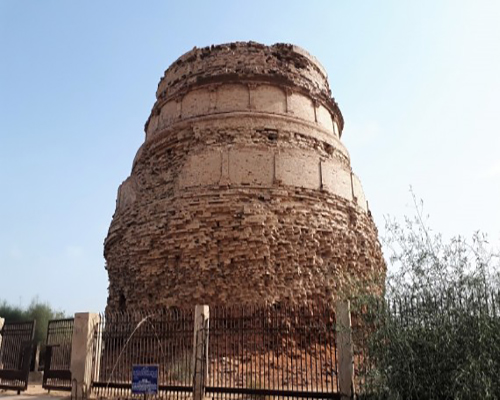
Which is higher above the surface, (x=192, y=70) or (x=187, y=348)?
(x=192, y=70)

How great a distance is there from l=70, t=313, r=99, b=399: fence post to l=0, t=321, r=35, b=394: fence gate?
2431 millimetres

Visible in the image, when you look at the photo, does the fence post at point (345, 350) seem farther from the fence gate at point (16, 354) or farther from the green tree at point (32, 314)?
the green tree at point (32, 314)

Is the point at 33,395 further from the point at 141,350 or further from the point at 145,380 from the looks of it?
the point at 145,380

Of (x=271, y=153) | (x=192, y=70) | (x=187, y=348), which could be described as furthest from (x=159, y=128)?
(x=187, y=348)

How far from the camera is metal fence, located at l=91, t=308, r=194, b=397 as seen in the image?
902 centimetres

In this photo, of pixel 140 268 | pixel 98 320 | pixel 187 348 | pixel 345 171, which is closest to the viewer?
pixel 187 348

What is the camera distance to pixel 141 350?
959 cm

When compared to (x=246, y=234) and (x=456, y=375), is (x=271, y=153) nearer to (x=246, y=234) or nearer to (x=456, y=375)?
(x=246, y=234)

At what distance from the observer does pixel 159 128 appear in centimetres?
1489

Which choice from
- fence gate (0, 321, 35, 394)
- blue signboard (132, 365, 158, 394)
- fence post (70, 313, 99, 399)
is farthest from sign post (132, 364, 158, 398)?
fence gate (0, 321, 35, 394)

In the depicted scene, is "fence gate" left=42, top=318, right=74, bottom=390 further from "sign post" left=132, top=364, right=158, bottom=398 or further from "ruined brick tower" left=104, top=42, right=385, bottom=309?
"sign post" left=132, top=364, right=158, bottom=398

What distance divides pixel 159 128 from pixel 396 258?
31.0 feet

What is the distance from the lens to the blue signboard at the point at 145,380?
7898mm

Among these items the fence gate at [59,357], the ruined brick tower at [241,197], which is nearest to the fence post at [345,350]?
the ruined brick tower at [241,197]
